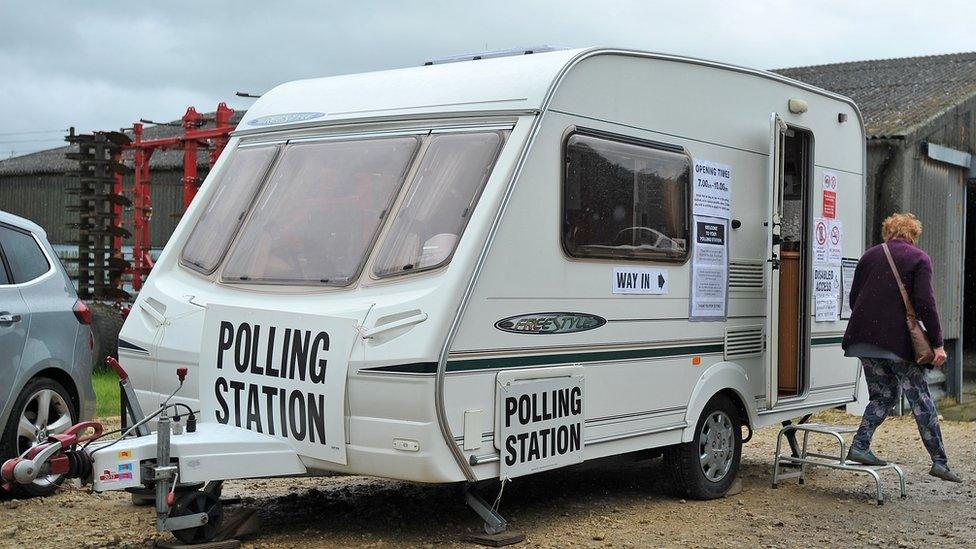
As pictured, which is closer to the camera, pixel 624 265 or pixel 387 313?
pixel 387 313

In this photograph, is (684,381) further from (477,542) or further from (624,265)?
(477,542)

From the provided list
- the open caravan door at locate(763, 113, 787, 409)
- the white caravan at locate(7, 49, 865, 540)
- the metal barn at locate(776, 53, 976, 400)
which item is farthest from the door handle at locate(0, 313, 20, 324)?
the metal barn at locate(776, 53, 976, 400)

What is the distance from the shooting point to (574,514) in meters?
7.04

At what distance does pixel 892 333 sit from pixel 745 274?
1056 mm

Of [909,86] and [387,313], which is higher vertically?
[909,86]

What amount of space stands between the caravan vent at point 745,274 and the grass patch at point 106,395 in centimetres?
597

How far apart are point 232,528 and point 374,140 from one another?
219cm

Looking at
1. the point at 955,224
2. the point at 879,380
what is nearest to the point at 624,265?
the point at 879,380

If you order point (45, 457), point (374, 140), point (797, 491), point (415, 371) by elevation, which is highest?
point (374, 140)

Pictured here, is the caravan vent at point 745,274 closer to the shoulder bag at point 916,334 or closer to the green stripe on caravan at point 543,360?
the green stripe on caravan at point 543,360

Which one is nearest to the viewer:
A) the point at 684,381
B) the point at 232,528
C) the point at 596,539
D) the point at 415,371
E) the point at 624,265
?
the point at 415,371

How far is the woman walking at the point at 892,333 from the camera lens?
788 cm

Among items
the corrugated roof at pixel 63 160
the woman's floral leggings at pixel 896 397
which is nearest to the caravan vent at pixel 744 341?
the woman's floral leggings at pixel 896 397

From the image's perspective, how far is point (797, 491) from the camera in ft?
27.1
